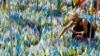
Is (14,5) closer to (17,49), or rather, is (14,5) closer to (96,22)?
(17,49)

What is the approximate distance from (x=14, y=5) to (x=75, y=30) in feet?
1.18

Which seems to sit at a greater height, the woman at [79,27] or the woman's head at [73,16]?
the woman's head at [73,16]

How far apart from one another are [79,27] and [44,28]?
18 cm

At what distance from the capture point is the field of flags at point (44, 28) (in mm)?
1561

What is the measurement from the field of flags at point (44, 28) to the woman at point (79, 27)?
21 mm

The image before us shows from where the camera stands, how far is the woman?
5.16 feet

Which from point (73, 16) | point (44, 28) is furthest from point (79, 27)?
point (44, 28)

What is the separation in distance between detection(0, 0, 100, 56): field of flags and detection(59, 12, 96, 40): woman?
2cm

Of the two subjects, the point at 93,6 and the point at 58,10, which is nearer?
the point at 93,6

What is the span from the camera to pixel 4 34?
1663 mm

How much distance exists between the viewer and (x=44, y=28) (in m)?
1.64

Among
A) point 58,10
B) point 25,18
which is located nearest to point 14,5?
point 25,18

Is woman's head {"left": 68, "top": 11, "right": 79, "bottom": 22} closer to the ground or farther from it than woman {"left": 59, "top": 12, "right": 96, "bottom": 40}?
farther from it

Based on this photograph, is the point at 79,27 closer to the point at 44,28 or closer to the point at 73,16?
the point at 73,16
